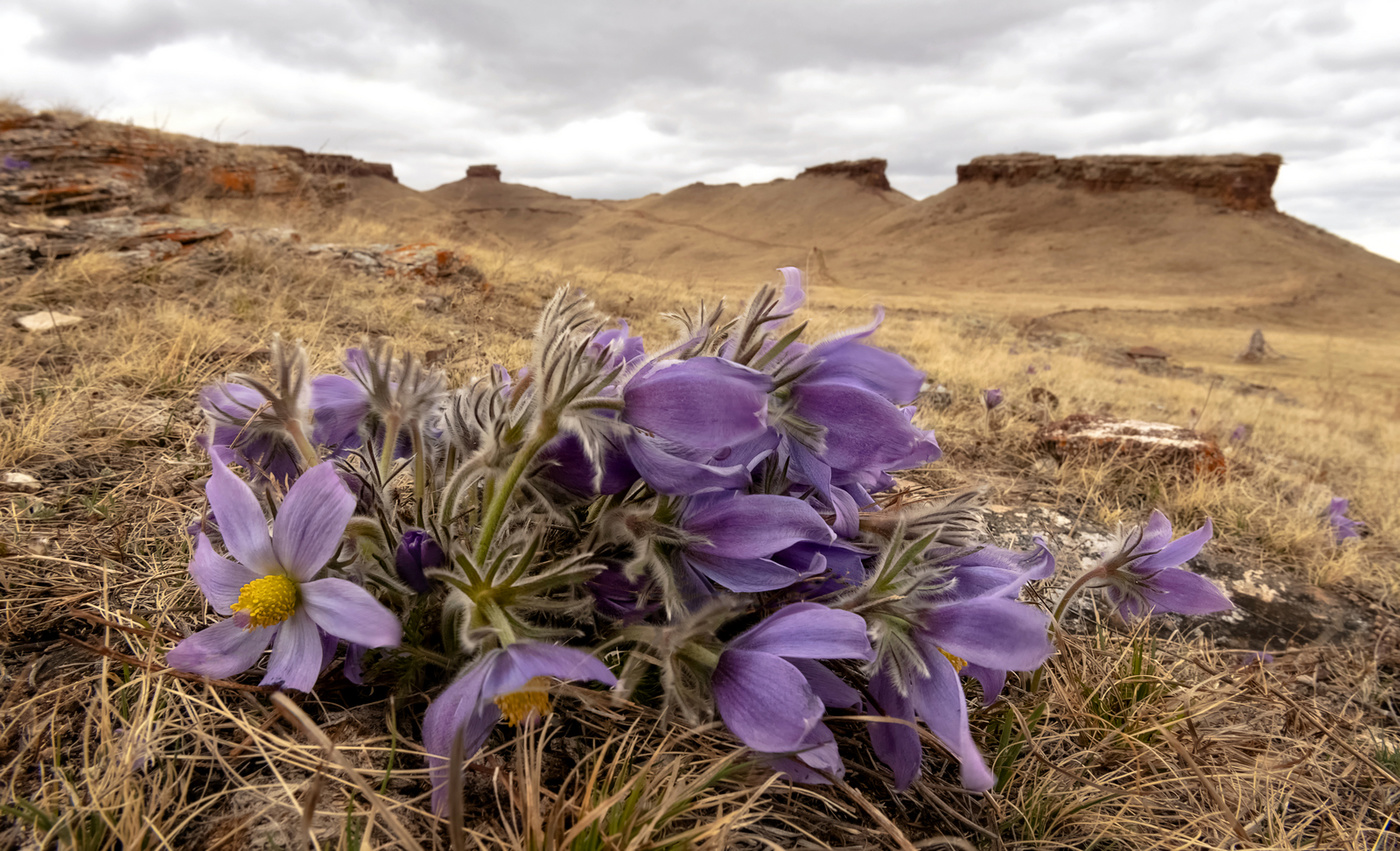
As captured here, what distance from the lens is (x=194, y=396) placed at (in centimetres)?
247

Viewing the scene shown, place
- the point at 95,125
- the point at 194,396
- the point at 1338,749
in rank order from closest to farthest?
the point at 1338,749 < the point at 194,396 < the point at 95,125

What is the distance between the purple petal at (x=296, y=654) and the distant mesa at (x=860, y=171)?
211 feet

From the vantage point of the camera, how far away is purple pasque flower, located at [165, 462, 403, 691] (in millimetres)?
790

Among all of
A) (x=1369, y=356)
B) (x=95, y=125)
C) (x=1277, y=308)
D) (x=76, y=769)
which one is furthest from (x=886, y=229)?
(x=76, y=769)

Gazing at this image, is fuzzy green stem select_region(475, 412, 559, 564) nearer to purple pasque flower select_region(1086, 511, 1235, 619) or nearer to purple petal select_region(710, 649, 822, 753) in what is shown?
purple petal select_region(710, 649, 822, 753)

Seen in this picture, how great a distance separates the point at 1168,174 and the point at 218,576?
54954 mm

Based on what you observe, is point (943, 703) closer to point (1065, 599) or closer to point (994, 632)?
point (994, 632)

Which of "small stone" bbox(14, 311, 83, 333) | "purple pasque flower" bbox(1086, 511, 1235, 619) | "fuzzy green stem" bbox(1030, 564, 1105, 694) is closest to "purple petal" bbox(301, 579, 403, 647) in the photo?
"fuzzy green stem" bbox(1030, 564, 1105, 694)

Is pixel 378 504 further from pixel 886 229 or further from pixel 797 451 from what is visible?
pixel 886 229

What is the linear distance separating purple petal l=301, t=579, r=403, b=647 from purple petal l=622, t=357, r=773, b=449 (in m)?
0.34

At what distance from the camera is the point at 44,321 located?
3.16 meters

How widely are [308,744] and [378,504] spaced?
32 cm

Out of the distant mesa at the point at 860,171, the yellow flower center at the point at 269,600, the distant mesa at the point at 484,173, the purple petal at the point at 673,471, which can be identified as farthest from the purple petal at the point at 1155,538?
the distant mesa at the point at 484,173

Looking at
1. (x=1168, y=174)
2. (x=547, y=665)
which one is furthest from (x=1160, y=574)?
(x=1168, y=174)
